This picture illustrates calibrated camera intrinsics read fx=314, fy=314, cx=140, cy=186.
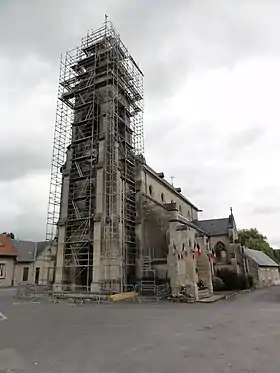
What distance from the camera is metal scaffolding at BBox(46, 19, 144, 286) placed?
26.7 meters

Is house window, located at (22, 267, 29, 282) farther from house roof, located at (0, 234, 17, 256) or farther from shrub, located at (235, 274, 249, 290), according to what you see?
shrub, located at (235, 274, 249, 290)

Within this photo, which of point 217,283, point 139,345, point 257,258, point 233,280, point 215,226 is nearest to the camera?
point 139,345

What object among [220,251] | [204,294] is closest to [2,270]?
[204,294]

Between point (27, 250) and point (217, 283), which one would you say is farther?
point (27, 250)

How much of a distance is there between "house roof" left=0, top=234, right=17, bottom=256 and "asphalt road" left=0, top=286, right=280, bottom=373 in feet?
Result: 107

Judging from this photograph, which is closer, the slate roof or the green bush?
the green bush

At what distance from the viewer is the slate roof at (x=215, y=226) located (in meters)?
45.8

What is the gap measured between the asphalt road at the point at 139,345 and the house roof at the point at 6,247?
107ft

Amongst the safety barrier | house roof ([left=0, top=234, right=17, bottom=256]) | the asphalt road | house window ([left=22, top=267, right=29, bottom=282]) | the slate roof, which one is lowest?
the asphalt road

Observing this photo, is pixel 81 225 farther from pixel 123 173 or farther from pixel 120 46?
pixel 120 46

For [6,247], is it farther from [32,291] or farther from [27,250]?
[32,291]

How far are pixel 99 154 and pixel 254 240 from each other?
61.6 m

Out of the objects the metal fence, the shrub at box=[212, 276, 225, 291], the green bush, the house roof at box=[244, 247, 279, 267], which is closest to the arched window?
the green bush

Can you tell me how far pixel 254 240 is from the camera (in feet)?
257
